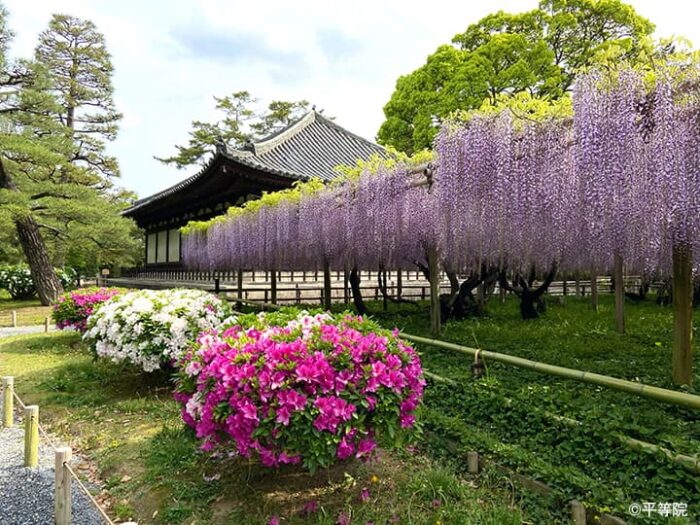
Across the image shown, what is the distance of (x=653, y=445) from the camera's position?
7.97 ft

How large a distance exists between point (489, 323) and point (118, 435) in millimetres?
5916

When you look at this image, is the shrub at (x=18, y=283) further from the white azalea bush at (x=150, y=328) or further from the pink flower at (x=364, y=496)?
the pink flower at (x=364, y=496)

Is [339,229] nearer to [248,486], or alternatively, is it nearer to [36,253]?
[248,486]

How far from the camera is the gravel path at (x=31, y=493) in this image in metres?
2.50

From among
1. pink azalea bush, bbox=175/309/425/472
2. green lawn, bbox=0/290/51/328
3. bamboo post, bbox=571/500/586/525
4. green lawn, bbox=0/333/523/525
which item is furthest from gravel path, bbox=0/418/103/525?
green lawn, bbox=0/290/51/328

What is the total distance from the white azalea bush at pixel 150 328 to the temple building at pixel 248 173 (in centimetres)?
604

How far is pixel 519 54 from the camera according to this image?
1616 centimetres

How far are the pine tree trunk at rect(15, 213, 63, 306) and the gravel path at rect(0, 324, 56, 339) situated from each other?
3.34 m

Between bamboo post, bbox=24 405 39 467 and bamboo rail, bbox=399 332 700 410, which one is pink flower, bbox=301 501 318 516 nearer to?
bamboo rail, bbox=399 332 700 410

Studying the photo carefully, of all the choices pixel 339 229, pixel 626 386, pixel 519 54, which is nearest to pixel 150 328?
pixel 339 229

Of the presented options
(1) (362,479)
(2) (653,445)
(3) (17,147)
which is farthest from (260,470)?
(3) (17,147)

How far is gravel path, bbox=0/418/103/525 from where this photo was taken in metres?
2.50

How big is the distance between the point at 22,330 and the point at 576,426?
1109 centimetres

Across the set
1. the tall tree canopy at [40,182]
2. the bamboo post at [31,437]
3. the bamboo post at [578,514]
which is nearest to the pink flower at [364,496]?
the bamboo post at [578,514]
